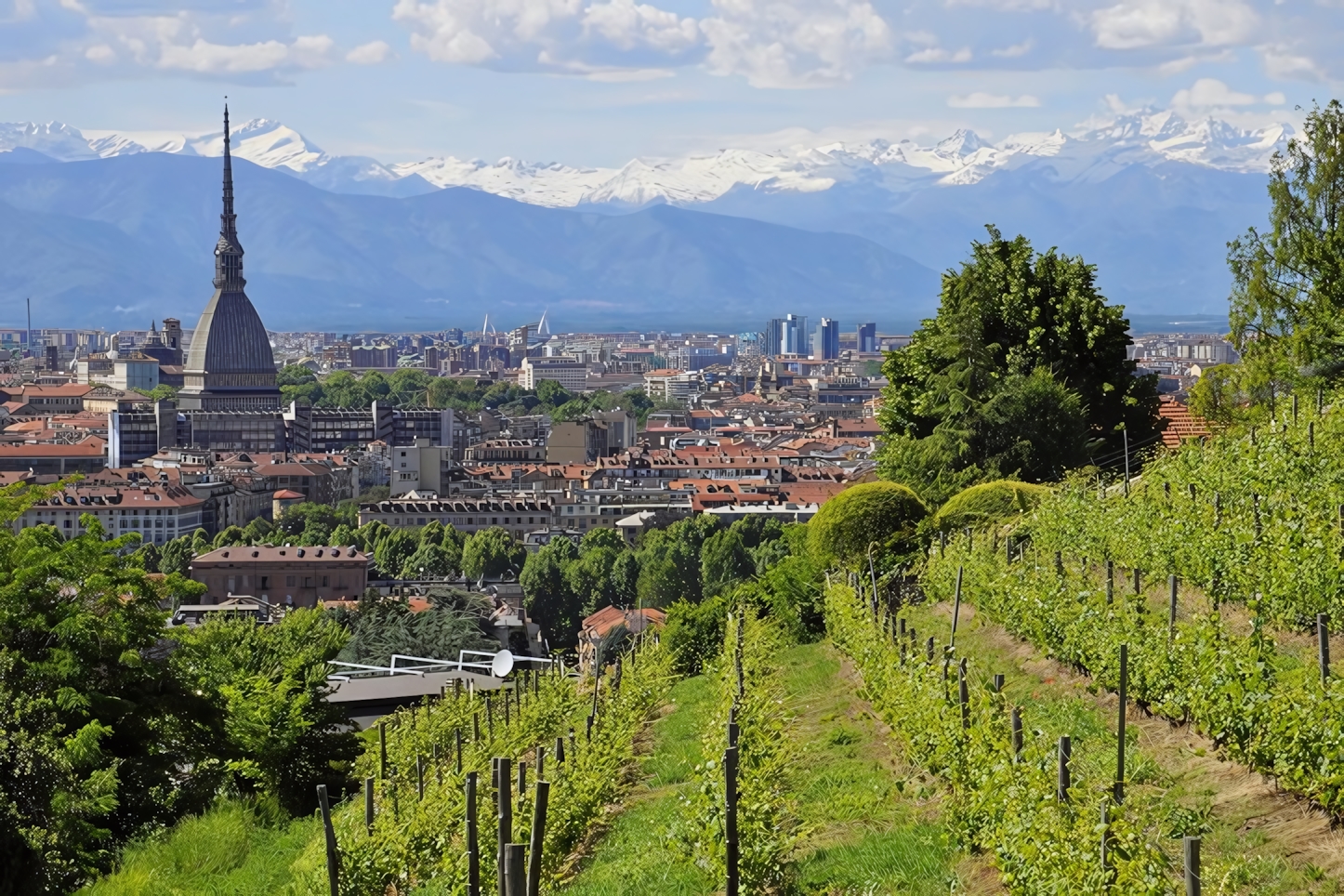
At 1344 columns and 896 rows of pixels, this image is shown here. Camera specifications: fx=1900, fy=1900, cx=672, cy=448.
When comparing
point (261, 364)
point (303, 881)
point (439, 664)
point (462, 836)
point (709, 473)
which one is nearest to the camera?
point (462, 836)

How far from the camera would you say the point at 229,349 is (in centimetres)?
13750

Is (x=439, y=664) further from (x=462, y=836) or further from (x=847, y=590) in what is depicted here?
(x=462, y=836)

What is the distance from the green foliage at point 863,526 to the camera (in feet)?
55.6

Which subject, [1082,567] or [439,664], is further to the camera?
[439,664]

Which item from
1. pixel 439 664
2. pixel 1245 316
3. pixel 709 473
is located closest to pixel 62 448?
pixel 709 473

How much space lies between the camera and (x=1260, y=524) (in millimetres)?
10242

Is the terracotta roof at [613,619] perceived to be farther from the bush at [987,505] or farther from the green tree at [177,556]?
the bush at [987,505]

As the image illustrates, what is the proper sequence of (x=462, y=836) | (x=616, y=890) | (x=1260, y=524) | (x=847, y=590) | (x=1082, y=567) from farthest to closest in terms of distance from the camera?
(x=847, y=590)
(x=1082, y=567)
(x=1260, y=524)
(x=462, y=836)
(x=616, y=890)

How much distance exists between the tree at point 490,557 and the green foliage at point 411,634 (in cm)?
2021

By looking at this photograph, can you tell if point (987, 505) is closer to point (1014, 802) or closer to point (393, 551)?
point (1014, 802)

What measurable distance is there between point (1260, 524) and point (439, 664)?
16249 millimetres

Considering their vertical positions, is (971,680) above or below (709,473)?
above

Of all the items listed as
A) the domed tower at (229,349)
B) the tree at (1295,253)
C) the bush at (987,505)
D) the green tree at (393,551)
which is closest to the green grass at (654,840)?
the bush at (987,505)

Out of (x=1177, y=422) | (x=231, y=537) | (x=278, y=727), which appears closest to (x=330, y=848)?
(x=278, y=727)
